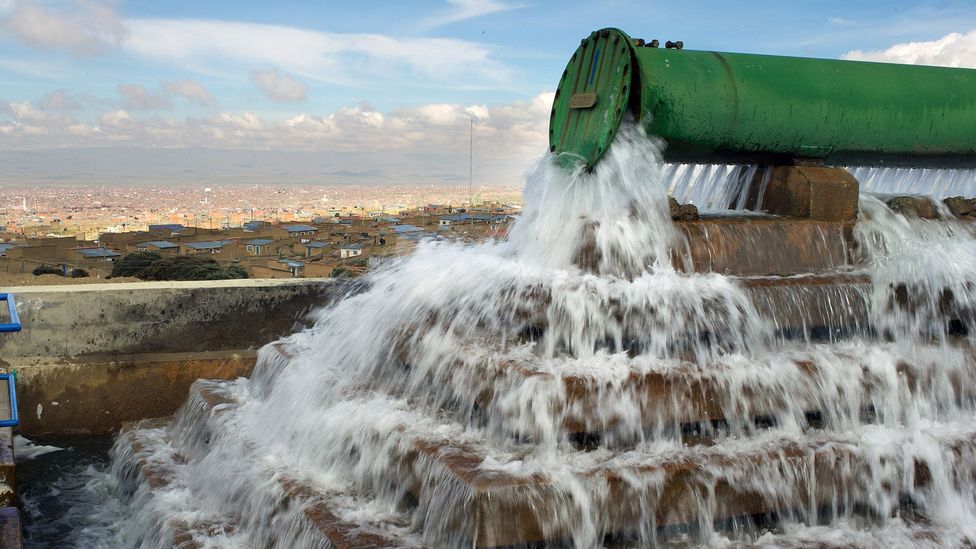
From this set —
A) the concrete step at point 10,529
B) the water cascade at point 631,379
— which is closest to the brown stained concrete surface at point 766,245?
the water cascade at point 631,379

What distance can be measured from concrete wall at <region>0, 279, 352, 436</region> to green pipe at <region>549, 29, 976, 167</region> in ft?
9.16

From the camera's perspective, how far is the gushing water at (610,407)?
3.76 metres

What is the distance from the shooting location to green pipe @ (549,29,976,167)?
5055 mm

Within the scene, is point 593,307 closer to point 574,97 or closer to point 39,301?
point 574,97

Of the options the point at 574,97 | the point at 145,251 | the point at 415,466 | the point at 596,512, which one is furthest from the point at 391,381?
the point at 145,251

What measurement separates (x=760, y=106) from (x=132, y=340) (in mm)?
5234

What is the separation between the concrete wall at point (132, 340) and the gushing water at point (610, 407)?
1239mm

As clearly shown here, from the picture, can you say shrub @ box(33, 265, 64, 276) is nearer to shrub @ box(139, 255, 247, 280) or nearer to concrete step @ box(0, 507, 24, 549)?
shrub @ box(139, 255, 247, 280)

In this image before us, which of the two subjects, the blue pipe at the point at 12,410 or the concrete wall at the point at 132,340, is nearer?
the blue pipe at the point at 12,410

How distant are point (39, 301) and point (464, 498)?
15.5 feet

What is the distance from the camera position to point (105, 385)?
6.68 m

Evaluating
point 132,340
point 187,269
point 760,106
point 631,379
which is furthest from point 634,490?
point 187,269

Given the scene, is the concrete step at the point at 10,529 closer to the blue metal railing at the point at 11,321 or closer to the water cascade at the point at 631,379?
the water cascade at the point at 631,379

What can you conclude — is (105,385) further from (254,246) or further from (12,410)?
(254,246)
